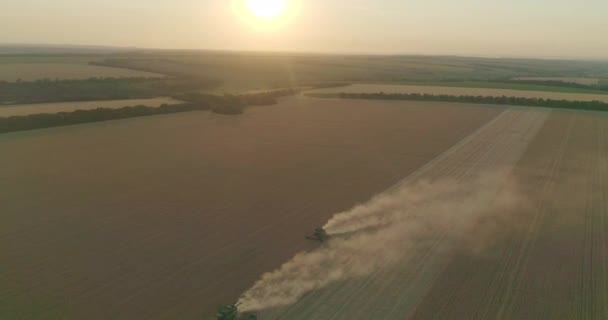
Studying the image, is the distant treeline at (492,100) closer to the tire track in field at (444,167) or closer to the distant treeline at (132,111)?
the distant treeline at (132,111)

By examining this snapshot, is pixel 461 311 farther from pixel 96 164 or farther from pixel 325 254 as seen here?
pixel 96 164

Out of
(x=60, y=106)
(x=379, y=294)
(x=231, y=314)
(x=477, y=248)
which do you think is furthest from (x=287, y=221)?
(x=60, y=106)

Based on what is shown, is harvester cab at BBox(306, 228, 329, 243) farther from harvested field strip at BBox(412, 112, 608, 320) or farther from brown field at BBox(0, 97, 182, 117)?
brown field at BBox(0, 97, 182, 117)

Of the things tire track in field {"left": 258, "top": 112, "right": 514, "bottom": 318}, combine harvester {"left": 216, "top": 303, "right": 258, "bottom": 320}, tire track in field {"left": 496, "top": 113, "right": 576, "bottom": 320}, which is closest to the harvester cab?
tire track in field {"left": 258, "top": 112, "right": 514, "bottom": 318}

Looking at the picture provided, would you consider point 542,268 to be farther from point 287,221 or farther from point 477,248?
point 287,221

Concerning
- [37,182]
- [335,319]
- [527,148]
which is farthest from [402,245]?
[527,148]

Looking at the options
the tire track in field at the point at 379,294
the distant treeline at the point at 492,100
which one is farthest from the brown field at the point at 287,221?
the distant treeline at the point at 492,100
